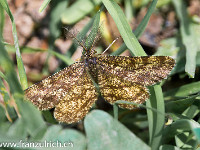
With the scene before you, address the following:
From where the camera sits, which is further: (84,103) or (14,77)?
(84,103)

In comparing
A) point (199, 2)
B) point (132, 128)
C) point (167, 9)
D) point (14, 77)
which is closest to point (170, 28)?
point (167, 9)

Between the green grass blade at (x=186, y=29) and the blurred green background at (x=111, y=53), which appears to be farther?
the green grass blade at (x=186, y=29)

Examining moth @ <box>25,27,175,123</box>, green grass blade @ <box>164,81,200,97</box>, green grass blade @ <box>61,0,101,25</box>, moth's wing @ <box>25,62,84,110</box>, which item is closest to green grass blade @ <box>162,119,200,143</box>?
moth @ <box>25,27,175,123</box>

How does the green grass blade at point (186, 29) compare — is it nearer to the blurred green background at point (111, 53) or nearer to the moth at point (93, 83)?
the blurred green background at point (111, 53)

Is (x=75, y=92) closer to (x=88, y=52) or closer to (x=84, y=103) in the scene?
(x=84, y=103)

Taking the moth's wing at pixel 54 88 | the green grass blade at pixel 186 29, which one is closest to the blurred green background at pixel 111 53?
the green grass blade at pixel 186 29
